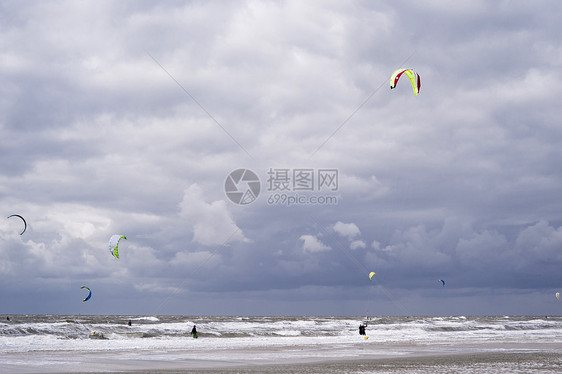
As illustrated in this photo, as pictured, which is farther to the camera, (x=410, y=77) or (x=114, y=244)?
(x=114, y=244)

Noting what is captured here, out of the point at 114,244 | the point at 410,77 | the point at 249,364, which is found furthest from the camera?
the point at 114,244

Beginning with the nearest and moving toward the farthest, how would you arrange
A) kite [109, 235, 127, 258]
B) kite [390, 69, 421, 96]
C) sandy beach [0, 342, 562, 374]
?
sandy beach [0, 342, 562, 374]
kite [390, 69, 421, 96]
kite [109, 235, 127, 258]

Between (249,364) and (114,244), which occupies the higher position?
(114,244)

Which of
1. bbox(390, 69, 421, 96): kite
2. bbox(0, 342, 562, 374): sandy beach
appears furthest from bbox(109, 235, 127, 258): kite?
bbox(390, 69, 421, 96): kite

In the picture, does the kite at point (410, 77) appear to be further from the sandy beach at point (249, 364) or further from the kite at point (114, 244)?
the kite at point (114, 244)

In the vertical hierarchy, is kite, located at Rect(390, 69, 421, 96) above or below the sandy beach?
above

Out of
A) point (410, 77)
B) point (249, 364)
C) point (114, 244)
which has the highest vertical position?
point (410, 77)

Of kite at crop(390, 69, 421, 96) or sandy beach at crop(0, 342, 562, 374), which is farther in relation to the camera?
kite at crop(390, 69, 421, 96)

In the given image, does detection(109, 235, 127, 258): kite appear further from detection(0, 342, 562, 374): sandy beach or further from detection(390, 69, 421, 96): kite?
detection(390, 69, 421, 96): kite

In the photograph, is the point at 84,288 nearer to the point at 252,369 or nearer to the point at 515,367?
the point at 252,369

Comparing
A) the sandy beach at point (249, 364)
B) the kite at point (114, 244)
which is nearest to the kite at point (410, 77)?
the sandy beach at point (249, 364)

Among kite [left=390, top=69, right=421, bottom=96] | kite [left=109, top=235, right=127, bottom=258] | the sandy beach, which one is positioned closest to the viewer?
the sandy beach

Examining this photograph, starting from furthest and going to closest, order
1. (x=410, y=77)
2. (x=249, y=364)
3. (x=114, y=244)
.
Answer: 1. (x=114, y=244)
2. (x=410, y=77)
3. (x=249, y=364)

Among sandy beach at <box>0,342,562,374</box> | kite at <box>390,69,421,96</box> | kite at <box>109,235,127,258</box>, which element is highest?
kite at <box>390,69,421,96</box>
